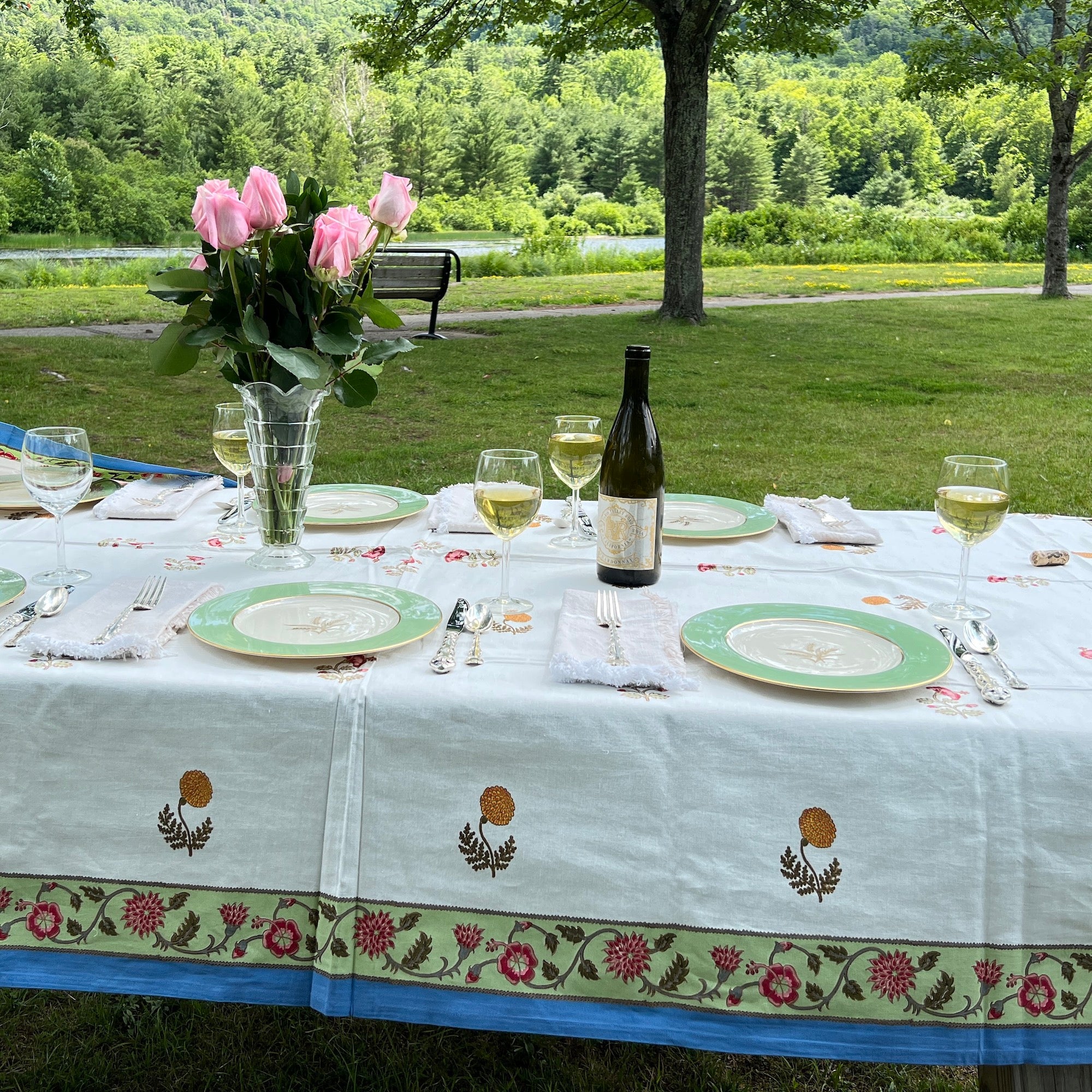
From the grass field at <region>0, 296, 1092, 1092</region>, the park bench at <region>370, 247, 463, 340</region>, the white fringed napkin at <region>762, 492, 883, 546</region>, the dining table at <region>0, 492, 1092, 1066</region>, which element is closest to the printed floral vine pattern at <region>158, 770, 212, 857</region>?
the dining table at <region>0, 492, 1092, 1066</region>

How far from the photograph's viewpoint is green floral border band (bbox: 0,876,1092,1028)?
1.08 meters

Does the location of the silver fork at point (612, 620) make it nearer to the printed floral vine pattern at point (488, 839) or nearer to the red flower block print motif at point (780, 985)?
the printed floral vine pattern at point (488, 839)

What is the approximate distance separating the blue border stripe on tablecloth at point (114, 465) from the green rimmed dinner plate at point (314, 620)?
2.68 ft

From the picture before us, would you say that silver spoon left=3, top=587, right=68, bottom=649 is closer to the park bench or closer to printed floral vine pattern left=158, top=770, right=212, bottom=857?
printed floral vine pattern left=158, top=770, right=212, bottom=857

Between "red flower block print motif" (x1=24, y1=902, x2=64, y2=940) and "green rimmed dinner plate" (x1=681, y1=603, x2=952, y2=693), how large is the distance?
0.80 metres

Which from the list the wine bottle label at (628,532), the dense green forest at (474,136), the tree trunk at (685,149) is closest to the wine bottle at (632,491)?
the wine bottle label at (628,532)

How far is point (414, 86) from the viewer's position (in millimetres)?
35625

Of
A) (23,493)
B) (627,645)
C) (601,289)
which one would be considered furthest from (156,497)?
(601,289)

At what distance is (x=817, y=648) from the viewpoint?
127 centimetres

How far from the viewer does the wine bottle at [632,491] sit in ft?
4.94

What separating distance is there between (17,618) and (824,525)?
4.23 feet

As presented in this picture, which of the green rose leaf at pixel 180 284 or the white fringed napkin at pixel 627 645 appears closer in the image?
the white fringed napkin at pixel 627 645

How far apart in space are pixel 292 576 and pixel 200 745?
0.47 meters

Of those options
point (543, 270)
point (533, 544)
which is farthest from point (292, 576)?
point (543, 270)
